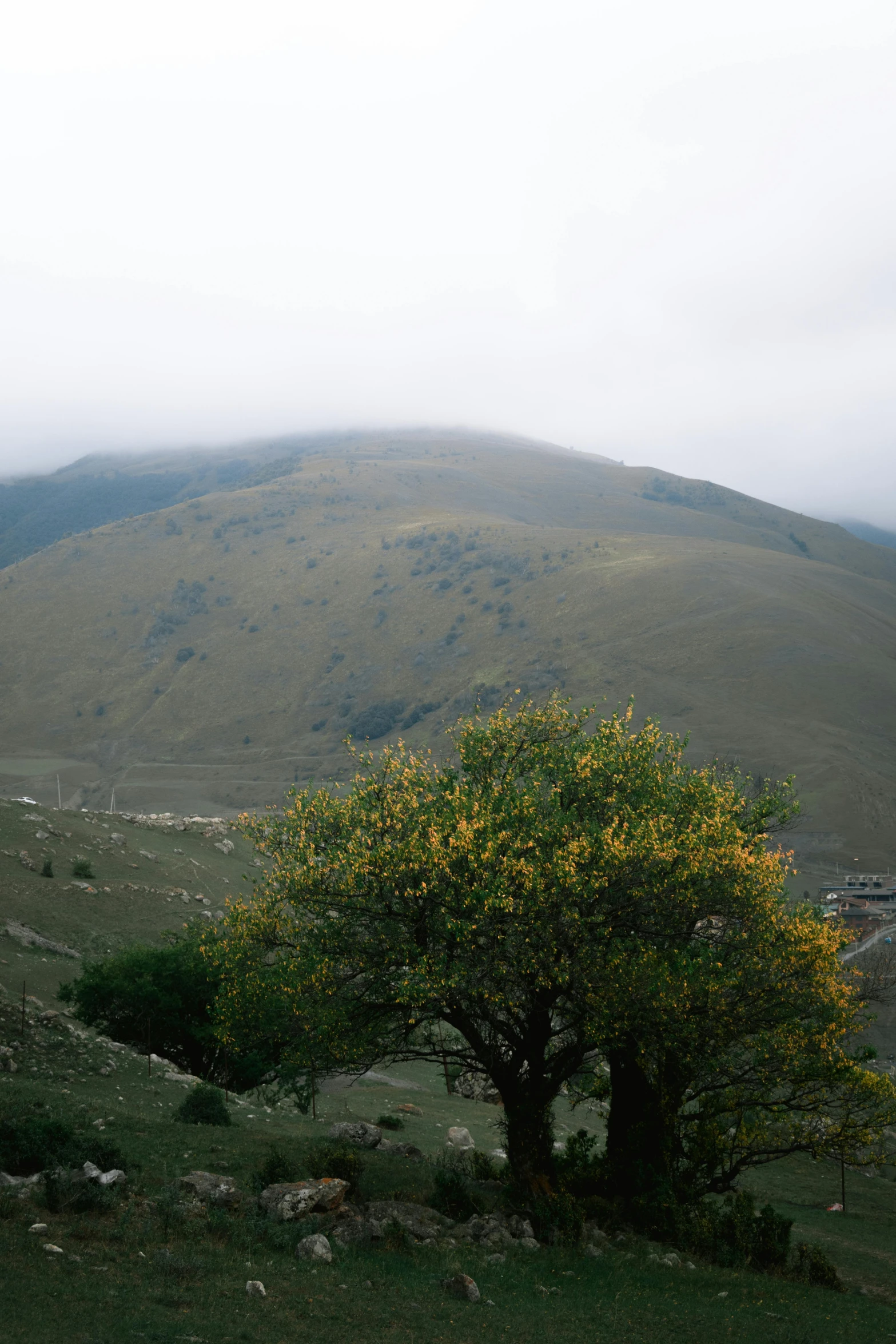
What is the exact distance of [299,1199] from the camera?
16734 millimetres

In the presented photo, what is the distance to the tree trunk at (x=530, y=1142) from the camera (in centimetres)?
2008

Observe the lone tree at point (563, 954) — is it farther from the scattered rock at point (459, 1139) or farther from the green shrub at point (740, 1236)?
the scattered rock at point (459, 1139)

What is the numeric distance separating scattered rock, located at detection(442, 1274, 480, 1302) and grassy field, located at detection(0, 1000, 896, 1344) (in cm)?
17

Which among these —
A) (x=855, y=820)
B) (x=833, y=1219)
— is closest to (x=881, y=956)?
(x=833, y=1219)

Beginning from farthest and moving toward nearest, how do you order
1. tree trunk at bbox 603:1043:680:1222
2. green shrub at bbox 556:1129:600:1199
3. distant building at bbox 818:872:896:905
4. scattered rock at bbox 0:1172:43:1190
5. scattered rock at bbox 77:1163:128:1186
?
distant building at bbox 818:872:896:905 < green shrub at bbox 556:1129:600:1199 < tree trunk at bbox 603:1043:680:1222 < scattered rock at bbox 77:1163:128:1186 < scattered rock at bbox 0:1172:43:1190

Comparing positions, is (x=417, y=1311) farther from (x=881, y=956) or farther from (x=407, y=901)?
(x=881, y=956)

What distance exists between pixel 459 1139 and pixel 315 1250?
16932 mm

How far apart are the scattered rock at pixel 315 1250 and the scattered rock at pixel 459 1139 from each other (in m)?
15.5

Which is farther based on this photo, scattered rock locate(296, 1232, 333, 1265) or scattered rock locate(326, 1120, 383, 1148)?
scattered rock locate(326, 1120, 383, 1148)

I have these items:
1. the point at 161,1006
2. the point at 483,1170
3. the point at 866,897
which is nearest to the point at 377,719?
the point at 866,897

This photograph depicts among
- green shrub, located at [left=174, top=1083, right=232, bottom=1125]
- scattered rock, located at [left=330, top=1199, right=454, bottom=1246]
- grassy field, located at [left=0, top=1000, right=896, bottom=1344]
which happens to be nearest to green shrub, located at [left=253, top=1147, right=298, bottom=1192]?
grassy field, located at [left=0, top=1000, right=896, bottom=1344]

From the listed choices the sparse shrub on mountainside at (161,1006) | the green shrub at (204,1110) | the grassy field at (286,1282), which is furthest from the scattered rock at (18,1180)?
the sparse shrub on mountainside at (161,1006)

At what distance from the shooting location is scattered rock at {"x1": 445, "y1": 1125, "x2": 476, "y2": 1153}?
1201 inches

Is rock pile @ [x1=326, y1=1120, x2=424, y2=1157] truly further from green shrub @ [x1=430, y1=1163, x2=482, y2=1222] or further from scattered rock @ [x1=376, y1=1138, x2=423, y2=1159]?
green shrub @ [x1=430, y1=1163, x2=482, y2=1222]
